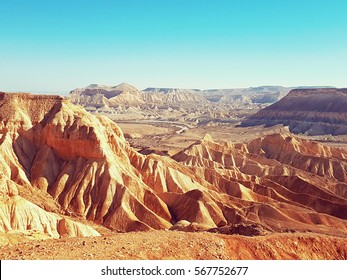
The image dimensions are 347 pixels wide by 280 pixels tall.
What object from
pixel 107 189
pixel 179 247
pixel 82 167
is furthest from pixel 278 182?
pixel 179 247

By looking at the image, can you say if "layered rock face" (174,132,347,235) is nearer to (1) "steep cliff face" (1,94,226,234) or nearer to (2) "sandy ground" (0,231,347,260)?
(1) "steep cliff face" (1,94,226,234)

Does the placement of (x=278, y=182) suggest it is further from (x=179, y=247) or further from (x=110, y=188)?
(x=179, y=247)

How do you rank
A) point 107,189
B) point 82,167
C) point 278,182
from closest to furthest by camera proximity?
point 107,189, point 82,167, point 278,182

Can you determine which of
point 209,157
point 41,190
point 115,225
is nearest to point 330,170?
point 209,157

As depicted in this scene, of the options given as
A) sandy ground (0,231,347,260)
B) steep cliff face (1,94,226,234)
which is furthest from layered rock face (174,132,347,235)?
sandy ground (0,231,347,260)

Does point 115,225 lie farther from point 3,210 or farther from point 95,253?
point 95,253

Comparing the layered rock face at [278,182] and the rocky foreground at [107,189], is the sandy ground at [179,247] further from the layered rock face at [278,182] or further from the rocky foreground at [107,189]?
the rocky foreground at [107,189]
